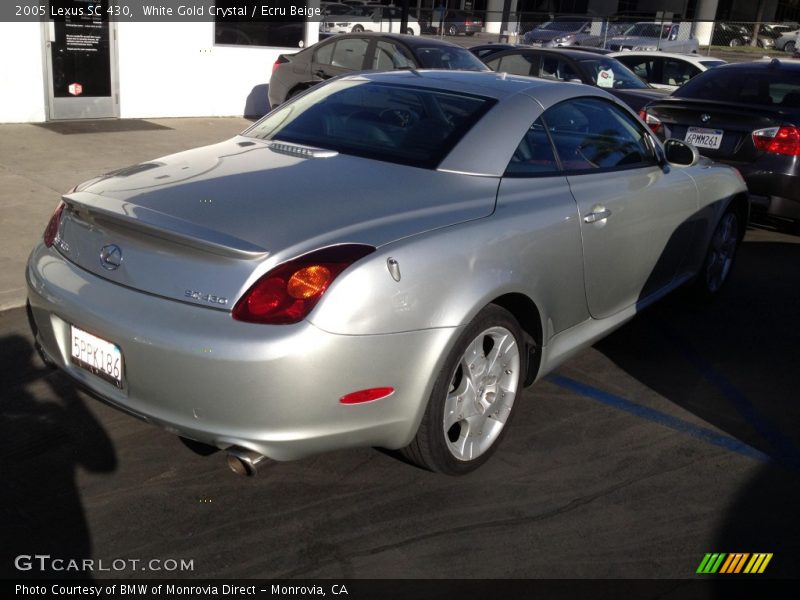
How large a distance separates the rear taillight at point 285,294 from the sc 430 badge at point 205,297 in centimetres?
5

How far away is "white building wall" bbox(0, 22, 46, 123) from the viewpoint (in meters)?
10.8

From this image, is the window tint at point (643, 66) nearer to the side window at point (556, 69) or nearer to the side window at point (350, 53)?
the side window at point (556, 69)

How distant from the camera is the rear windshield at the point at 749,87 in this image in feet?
26.4

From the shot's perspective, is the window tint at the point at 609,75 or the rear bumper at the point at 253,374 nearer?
the rear bumper at the point at 253,374

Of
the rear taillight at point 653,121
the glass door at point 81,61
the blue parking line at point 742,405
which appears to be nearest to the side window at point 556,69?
the rear taillight at point 653,121

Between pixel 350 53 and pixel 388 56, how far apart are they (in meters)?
0.66

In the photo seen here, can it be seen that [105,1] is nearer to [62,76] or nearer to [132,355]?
[62,76]

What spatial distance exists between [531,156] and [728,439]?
1.64 meters

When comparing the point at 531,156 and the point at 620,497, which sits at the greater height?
the point at 531,156

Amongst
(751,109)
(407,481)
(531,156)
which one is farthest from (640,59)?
(407,481)

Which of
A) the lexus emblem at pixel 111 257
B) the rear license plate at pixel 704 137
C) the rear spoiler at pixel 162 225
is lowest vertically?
the rear license plate at pixel 704 137

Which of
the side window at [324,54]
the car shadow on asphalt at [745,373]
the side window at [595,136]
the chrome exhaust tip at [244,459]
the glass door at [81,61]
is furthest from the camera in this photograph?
the side window at [324,54]

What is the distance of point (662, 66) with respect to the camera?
14.1 meters

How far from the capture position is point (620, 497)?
3.59 meters
